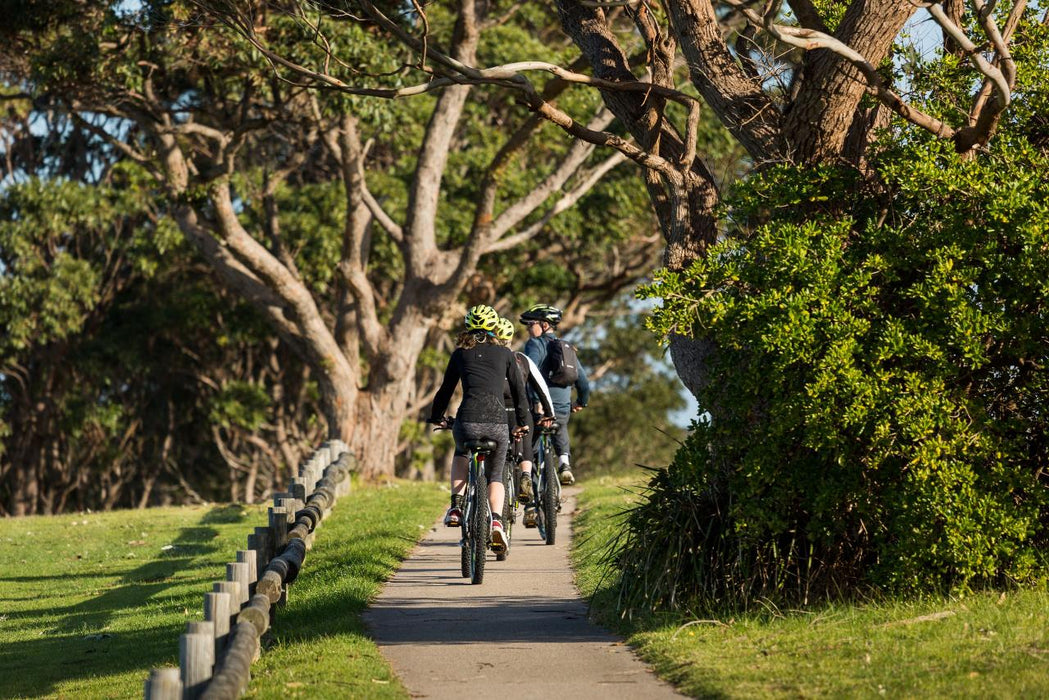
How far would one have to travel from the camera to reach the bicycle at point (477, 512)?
1109 cm

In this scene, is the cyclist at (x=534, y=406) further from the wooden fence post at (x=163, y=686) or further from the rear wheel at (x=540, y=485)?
the wooden fence post at (x=163, y=686)

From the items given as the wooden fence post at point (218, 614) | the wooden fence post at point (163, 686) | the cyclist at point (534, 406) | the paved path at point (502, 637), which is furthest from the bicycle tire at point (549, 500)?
the wooden fence post at point (163, 686)

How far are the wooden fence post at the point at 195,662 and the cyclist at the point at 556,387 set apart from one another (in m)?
7.17

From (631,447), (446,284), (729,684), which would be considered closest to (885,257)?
(729,684)

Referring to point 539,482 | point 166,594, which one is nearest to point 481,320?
point 539,482

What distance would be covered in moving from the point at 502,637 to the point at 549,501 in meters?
4.44

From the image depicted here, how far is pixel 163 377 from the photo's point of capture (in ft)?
112

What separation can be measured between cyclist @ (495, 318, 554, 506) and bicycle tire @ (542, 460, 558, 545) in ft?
0.61

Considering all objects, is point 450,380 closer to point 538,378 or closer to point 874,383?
point 538,378

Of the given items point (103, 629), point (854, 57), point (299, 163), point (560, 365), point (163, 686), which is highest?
point (299, 163)

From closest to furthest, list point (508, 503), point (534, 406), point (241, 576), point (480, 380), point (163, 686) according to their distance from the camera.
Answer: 1. point (163, 686)
2. point (241, 576)
3. point (480, 380)
4. point (508, 503)
5. point (534, 406)

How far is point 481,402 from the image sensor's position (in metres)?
11.3

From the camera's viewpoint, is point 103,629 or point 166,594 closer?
point 103,629

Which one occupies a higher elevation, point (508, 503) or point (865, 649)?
point (508, 503)
